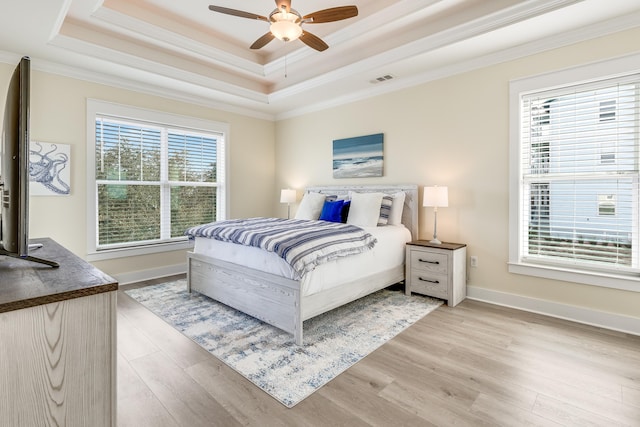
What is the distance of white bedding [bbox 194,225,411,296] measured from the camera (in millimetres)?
2627

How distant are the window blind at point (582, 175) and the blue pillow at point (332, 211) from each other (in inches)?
79.0

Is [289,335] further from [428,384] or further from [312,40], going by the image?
[312,40]

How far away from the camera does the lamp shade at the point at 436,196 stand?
3506 millimetres

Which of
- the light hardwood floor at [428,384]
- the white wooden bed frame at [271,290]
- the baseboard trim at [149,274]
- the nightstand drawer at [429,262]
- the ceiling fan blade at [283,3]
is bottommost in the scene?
the light hardwood floor at [428,384]

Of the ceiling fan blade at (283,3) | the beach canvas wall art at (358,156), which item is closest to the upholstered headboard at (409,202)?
the beach canvas wall art at (358,156)

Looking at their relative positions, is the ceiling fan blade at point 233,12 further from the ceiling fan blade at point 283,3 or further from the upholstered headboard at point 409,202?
the upholstered headboard at point 409,202

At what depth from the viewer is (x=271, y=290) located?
2.68 m

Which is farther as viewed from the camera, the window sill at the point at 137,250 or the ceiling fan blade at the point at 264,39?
the window sill at the point at 137,250

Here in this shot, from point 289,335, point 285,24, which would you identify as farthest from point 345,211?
point 285,24

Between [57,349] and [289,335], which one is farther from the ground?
[57,349]

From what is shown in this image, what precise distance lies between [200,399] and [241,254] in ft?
4.49

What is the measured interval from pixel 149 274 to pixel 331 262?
9.56 feet

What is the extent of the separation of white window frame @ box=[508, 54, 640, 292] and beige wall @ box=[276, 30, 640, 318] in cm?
6

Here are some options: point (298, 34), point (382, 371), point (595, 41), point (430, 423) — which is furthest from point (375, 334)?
point (595, 41)
